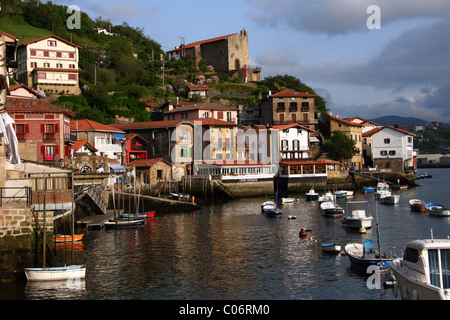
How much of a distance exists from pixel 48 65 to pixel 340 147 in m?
57.4

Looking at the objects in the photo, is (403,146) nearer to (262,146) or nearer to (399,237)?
(262,146)

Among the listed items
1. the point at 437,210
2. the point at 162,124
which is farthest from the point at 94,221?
the point at 162,124

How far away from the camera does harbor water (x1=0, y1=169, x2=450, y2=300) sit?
85.3 feet

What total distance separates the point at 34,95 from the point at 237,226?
40.4 metres

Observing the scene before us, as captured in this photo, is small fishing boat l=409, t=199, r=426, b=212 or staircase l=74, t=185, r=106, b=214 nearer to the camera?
staircase l=74, t=185, r=106, b=214

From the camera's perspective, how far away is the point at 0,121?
1124 inches

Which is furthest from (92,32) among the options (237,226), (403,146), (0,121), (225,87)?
(0,121)

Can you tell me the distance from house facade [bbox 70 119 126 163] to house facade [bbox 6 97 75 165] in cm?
1270

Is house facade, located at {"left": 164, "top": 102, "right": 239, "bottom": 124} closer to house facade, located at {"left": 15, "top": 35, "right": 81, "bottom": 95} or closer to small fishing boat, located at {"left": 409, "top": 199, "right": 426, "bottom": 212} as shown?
house facade, located at {"left": 15, "top": 35, "right": 81, "bottom": 95}

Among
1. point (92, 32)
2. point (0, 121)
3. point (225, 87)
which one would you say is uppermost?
point (92, 32)

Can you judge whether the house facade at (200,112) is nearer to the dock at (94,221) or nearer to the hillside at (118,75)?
the hillside at (118,75)

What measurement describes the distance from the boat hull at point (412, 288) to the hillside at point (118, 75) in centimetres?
7205

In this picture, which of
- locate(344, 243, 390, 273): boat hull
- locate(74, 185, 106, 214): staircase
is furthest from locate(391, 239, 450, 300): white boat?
locate(74, 185, 106, 214): staircase

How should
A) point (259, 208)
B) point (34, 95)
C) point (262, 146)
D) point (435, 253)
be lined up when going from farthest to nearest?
point (262, 146)
point (34, 95)
point (259, 208)
point (435, 253)
